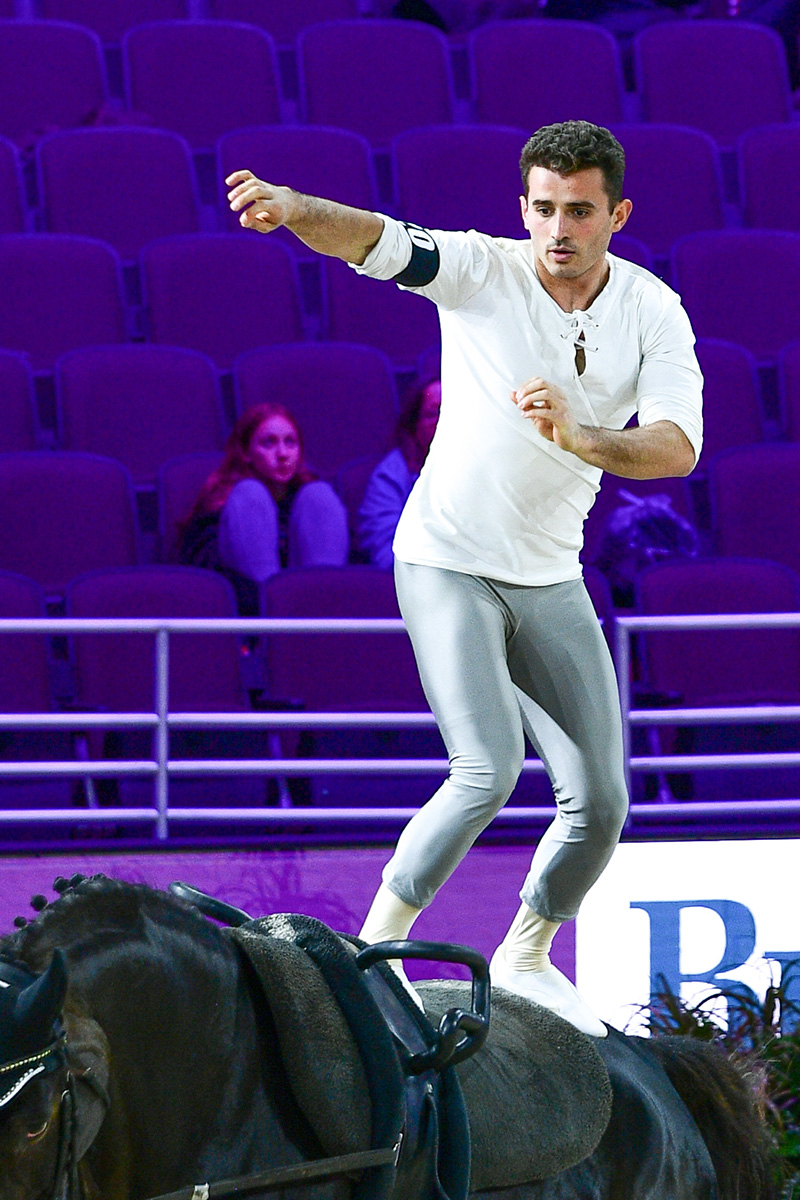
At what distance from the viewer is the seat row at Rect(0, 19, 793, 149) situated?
821 cm

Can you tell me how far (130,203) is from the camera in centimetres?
776

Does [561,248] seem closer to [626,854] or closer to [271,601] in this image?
[626,854]

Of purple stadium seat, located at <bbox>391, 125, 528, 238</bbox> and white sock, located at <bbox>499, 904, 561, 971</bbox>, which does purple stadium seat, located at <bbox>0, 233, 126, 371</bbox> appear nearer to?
purple stadium seat, located at <bbox>391, 125, 528, 238</bbox>

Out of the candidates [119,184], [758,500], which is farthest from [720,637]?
[119,184]

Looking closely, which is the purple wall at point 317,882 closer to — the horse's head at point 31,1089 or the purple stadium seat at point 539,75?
the horse's head at point 31,1089

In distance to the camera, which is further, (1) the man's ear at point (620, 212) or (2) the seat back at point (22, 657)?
(2) the seat back at point (22, 657)

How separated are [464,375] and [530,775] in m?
2.73

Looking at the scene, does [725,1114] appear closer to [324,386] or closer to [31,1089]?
[31,1089]

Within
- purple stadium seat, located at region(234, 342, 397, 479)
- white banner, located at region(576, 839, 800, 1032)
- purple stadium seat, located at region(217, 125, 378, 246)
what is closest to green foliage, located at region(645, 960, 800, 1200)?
white banner, located at region(576, 839, 800, 1032)

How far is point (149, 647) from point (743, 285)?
3657 millimetres

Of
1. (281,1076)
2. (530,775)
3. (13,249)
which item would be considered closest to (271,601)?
(530,775)

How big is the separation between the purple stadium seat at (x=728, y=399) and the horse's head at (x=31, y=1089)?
5.90 m

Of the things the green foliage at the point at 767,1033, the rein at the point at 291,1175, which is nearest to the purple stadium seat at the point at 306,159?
the green foliage at the point at 767,1033

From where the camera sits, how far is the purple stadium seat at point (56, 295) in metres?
7.12
